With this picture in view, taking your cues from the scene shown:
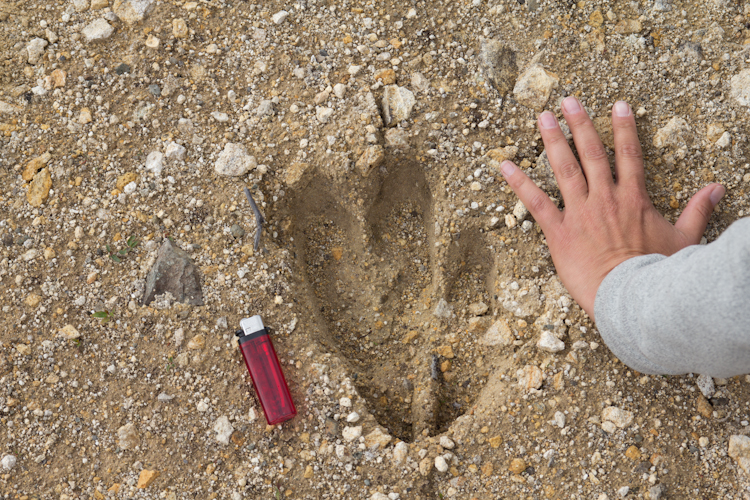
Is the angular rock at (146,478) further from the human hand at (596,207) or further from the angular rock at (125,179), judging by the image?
the human hand at (596,207)

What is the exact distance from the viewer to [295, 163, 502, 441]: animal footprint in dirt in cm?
203

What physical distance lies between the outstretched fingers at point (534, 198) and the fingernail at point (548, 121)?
0.65ft

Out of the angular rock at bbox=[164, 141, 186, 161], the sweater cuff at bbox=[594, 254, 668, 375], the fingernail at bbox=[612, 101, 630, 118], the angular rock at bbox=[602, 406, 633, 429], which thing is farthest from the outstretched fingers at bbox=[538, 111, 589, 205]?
the angular rock at bbox=[164, 141, 186, 161]

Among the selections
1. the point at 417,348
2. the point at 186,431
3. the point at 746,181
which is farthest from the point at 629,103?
the point at 186,431

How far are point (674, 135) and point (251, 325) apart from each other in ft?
5.71

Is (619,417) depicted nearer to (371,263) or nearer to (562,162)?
(562,162)

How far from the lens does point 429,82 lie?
211 centimetres

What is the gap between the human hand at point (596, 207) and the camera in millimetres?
1815

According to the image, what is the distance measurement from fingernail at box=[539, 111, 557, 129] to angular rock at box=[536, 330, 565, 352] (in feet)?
2.51

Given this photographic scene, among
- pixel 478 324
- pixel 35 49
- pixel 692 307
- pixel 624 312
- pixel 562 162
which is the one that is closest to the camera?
pixel 692 307

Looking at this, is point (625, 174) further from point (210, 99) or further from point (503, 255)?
point (210, 99)

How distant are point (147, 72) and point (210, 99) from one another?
275 millimetres

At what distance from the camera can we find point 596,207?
187 centimetres

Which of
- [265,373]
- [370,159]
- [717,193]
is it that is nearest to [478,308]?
[370,159]
